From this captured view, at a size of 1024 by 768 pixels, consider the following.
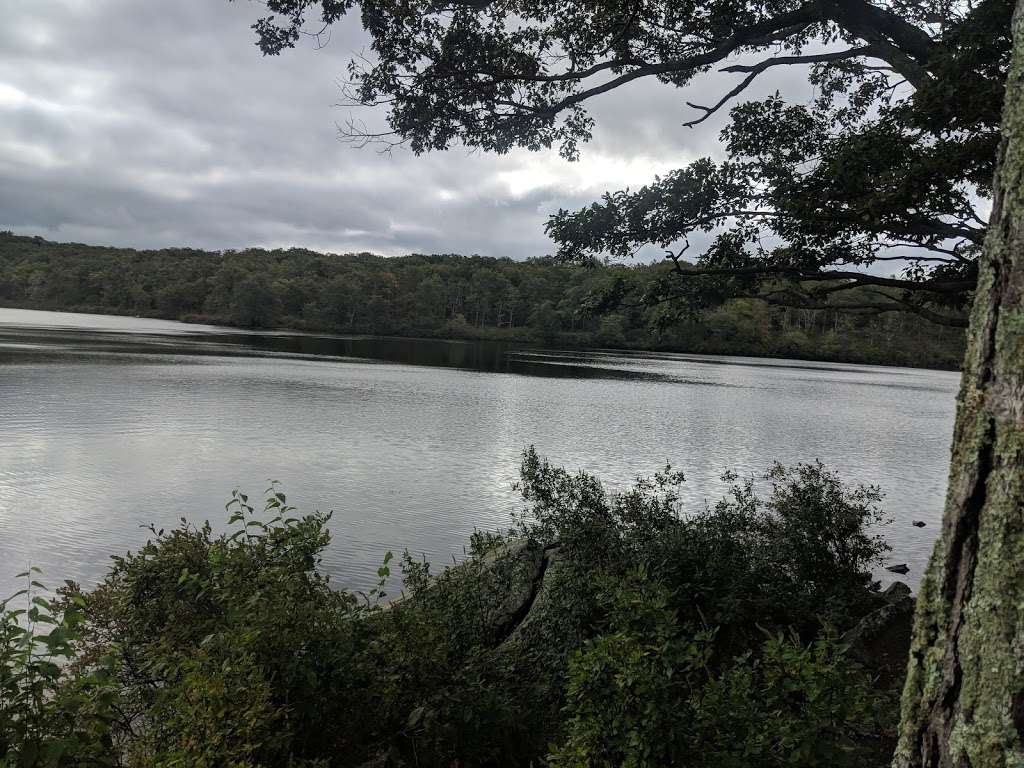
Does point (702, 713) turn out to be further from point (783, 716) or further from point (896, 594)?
point (896, 594)

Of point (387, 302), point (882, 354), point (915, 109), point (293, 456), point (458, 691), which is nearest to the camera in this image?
point (458, 691)

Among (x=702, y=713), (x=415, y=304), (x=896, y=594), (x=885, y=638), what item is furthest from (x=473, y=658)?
(x=415, y=304)

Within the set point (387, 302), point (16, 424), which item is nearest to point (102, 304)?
point (387, 302)

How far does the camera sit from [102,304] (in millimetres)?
154750

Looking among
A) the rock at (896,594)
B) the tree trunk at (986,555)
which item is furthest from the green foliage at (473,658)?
the tree trunk at (986,555)

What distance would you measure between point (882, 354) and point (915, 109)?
128881 millimetres

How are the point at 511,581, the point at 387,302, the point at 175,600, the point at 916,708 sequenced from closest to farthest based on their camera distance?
the point at 916,708 → the point at 175,600 → the point at 511,581 → the point at 387,302

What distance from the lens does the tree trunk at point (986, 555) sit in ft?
5.90

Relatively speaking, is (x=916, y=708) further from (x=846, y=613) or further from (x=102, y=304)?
(x=102, y=304)

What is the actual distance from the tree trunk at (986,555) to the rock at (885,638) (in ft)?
17.1

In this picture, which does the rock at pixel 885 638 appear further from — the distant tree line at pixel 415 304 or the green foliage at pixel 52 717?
the distant tree line at pixel 415 304

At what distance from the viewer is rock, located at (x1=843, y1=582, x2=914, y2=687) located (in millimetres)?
6660

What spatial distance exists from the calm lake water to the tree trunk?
34.0 feet

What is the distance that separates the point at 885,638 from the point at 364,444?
1912cm
